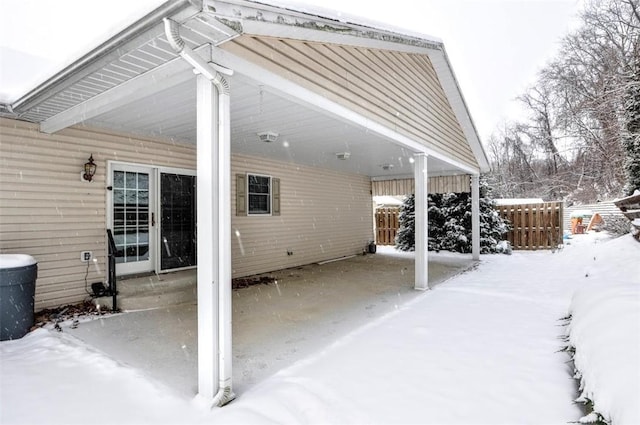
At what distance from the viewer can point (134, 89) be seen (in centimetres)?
308

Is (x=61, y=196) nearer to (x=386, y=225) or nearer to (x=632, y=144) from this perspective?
(x=386, y=225)

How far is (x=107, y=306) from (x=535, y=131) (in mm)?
24684

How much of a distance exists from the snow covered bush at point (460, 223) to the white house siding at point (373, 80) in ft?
11.8

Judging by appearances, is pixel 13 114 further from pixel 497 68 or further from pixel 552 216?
pixel 497 68

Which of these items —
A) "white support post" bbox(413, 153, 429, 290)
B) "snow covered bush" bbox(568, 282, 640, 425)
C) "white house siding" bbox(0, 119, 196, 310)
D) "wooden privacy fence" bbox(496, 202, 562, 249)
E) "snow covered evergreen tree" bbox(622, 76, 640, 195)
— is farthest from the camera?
"wooden privacy fence" bbox(496, 202, 562, 249)

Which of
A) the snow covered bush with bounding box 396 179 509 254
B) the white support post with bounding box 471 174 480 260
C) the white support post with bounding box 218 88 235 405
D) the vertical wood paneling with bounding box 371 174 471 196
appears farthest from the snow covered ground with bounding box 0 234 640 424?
the snow covered bush with bounding box 396 179 509 254

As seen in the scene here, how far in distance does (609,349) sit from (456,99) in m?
6.07

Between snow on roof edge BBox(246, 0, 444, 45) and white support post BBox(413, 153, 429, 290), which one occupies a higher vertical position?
snow on roof edge BBox(246, 0, 444, 45)

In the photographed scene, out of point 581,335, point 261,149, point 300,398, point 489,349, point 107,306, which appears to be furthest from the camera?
point 261,149

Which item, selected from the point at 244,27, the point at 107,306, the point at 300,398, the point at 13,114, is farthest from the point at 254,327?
the point at 13,114

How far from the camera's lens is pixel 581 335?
2.91 m

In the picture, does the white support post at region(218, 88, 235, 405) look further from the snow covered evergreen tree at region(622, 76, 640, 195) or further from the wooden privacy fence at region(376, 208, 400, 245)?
the wooden privacy fence at region(376, 208, 400, 245)

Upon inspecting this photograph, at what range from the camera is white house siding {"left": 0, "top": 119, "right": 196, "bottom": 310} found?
166 inches

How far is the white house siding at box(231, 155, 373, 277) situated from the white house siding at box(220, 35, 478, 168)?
3.36 metres
